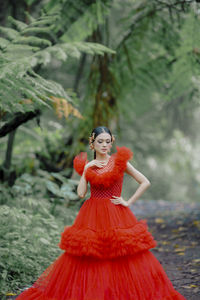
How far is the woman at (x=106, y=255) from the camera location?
283cm

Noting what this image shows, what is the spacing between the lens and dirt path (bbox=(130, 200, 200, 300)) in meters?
3.88

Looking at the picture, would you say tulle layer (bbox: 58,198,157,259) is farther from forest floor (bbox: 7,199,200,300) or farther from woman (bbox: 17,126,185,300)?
forest floor (bbox: 7,199,200,300)

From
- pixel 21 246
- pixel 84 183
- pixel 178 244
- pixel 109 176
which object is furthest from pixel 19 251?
pixel 178 244

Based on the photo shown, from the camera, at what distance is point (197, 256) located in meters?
4.83

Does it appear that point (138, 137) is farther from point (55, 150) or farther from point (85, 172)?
point (85, 172)

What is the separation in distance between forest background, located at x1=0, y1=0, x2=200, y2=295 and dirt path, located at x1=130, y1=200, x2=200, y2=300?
1069 mm

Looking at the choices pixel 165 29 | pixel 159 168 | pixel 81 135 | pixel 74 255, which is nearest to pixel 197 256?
pixel 74 255

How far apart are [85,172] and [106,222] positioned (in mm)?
506

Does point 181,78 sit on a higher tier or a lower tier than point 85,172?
higher

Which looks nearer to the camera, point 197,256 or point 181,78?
point 197,256

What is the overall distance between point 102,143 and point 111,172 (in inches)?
11.9

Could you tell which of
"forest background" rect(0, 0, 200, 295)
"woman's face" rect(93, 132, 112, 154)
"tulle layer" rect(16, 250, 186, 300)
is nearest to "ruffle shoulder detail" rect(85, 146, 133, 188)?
"woman's face" rect(93, 132, 112, 154)

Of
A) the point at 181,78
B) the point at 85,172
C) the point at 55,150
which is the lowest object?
the point at 85,172

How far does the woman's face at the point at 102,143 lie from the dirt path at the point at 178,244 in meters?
1.70
